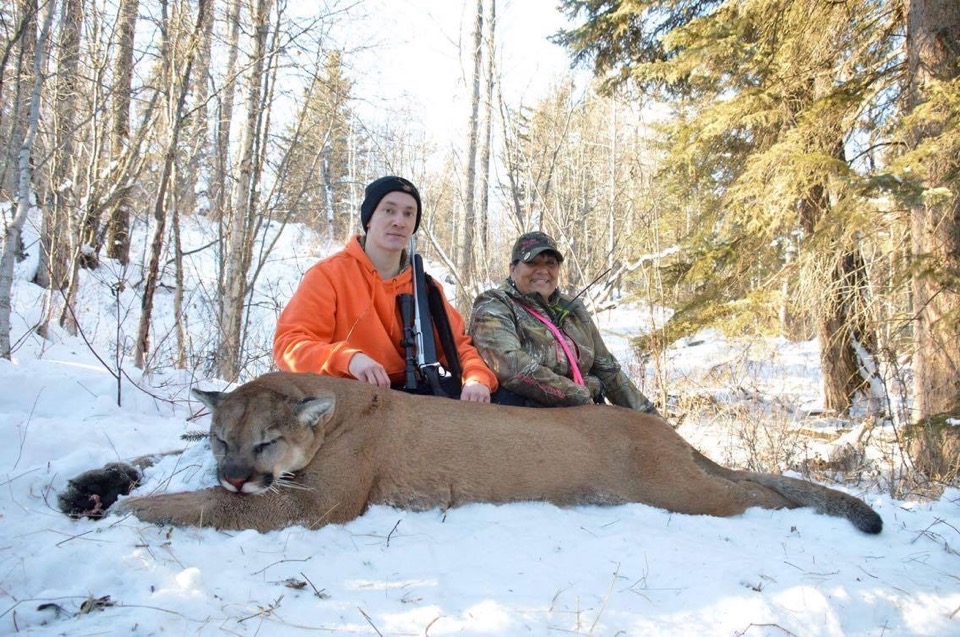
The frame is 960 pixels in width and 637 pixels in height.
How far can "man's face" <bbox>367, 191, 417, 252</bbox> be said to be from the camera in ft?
16.3

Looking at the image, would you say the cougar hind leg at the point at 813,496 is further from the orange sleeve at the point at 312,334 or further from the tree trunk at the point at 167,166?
the tree trunk at the point at 167,166

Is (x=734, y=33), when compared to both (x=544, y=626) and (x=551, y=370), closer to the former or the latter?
(x=551, y=370)

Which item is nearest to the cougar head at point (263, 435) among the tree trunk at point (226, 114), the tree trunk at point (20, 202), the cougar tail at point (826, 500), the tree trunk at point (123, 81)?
the cougar tail at point (826, 500)

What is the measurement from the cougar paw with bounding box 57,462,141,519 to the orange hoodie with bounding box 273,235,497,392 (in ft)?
4.28

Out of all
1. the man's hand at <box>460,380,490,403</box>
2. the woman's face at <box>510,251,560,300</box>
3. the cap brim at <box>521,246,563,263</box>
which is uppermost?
the cap brim at <box>521,246,563,263</box>

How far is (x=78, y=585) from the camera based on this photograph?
2232 mm

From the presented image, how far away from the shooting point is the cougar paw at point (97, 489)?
119 inches

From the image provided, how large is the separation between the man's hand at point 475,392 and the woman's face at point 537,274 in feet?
4.46

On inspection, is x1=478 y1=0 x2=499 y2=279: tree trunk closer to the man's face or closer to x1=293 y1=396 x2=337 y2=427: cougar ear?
the man's face

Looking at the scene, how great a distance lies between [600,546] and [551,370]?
A: 7.58ft

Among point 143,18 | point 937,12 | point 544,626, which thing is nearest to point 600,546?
point 544,626

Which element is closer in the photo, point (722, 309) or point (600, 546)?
point (600, 546)

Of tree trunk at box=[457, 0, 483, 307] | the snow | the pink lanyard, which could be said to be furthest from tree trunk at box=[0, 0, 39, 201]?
tree trunk at box=[457, 0, 483, 307]

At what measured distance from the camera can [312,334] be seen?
4.60 meters
